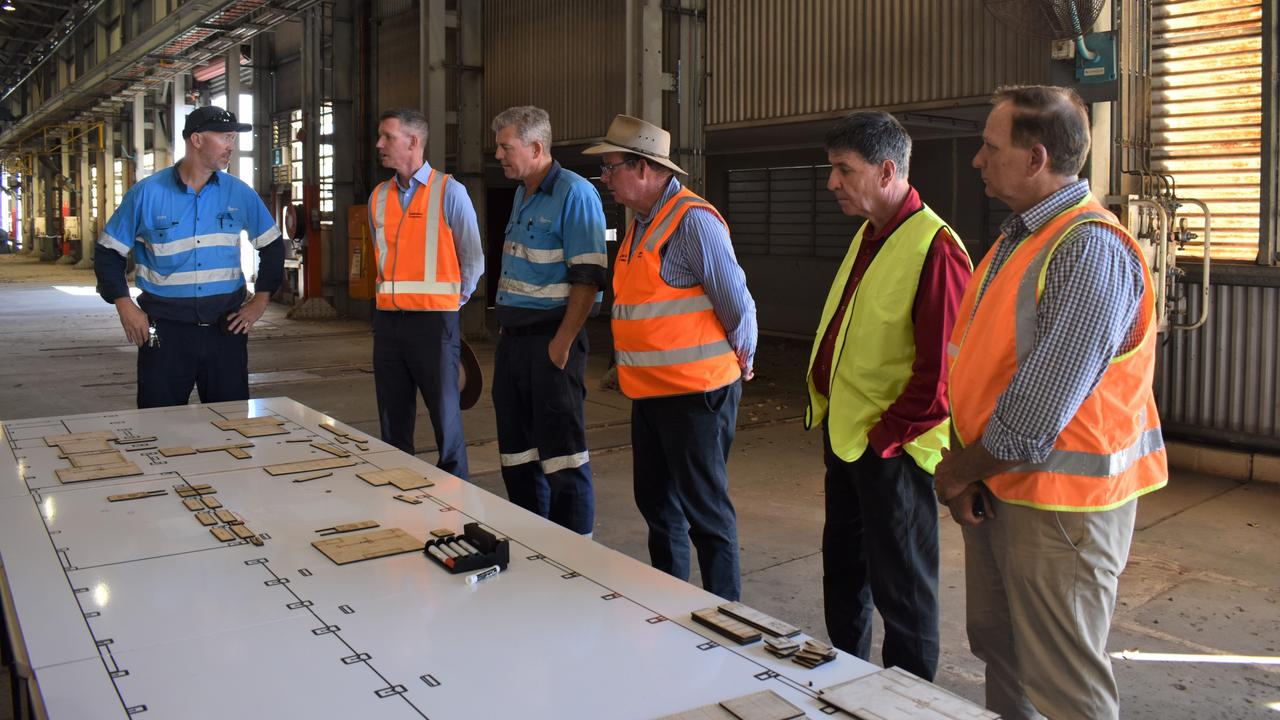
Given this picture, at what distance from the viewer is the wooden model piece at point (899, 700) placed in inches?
59.2

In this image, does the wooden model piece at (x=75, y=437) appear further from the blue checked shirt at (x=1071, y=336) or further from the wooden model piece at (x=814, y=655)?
the blue checked shirt at (x=1071, y=336)

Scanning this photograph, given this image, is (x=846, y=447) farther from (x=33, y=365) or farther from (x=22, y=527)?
(x=33, y=365)

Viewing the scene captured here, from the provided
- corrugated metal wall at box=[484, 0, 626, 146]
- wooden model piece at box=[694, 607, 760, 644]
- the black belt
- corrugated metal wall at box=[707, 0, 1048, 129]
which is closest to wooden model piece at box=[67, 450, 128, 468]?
the black belt

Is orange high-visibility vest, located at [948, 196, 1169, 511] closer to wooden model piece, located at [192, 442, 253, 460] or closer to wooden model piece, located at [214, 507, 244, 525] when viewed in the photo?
wooden model piece, located at [214, 507, 244, 525]

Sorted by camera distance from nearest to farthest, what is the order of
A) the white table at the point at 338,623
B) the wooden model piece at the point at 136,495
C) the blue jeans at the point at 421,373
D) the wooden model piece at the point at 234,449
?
the white table at the point at 338,623 → the wooden model piece at the point at 136,495 → the wooden model piece at the point at 234,449 → the blue jeans at the point at 421,373

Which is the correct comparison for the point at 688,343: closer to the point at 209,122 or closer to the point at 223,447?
the point at 223,447

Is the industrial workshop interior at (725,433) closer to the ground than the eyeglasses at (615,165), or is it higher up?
closer to the ground

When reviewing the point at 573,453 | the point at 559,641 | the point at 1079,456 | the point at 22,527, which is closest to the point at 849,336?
the point at 1079,456

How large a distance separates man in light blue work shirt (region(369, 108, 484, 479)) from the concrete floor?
1074 mm

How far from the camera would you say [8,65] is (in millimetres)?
30609

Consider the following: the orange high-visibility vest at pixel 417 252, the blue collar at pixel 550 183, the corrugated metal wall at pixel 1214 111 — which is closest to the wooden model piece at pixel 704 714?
the blue collar at pixel 550 183

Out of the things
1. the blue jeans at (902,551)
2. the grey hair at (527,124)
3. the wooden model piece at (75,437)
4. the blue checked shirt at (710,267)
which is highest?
the grey hair at (527,124)

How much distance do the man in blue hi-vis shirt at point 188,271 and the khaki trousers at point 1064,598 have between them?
133 inches

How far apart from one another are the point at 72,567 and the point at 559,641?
43.6 inches
